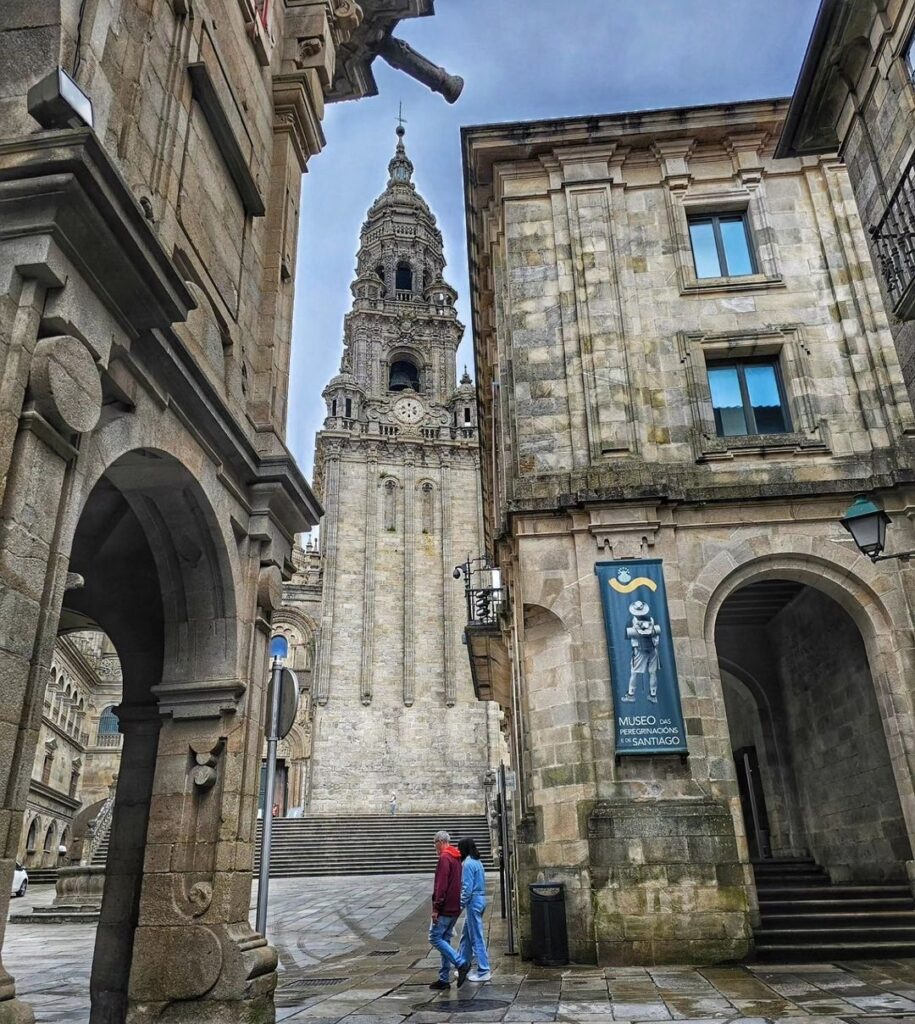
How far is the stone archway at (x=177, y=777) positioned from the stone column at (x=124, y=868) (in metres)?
0.01

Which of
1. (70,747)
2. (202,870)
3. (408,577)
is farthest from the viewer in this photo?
(408,577)

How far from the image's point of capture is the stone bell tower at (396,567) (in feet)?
144

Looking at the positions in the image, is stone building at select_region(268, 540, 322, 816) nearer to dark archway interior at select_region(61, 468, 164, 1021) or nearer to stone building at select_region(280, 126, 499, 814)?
stone building at select_region(280, 126, 499, 814)

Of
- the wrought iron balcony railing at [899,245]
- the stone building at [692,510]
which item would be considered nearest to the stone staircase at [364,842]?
the stone building at [692,510]

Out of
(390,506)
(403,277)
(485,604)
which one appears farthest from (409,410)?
(485,604)

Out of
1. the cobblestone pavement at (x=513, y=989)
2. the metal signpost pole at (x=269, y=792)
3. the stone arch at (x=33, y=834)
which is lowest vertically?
the cobblestone pavement at (x=513, y=989)

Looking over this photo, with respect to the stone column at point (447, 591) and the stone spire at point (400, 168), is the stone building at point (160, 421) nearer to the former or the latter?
the stone column at point (447, 591)

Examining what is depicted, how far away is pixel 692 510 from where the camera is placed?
40.3ft

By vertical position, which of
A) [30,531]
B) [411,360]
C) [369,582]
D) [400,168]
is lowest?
[30,531]

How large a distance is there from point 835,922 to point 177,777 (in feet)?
28.0

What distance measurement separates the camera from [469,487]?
52750 mm

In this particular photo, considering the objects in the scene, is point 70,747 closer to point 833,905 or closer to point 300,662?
point 300,662

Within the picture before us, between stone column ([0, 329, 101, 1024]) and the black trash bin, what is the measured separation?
22.8 feet

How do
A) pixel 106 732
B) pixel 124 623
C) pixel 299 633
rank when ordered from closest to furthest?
1. pixel 124 623
2. pixel 106 732
3. pixel 299 633
